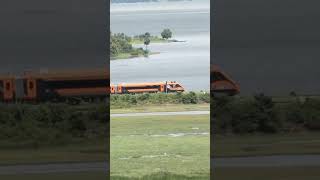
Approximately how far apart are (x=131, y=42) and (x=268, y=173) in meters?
1.63

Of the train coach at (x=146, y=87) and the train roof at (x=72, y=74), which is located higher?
the train roof at (x=72, y=74)

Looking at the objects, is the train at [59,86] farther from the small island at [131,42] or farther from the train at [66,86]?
the small island at [131,42]

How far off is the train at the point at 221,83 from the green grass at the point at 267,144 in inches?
16.0

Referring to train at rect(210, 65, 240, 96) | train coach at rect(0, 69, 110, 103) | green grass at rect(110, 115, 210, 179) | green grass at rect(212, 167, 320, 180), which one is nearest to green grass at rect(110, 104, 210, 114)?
green grass at rect(110, 115, 210, 179)

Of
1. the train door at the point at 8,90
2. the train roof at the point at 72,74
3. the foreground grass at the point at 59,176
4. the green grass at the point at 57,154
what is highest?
the train roof at the point at 72,74

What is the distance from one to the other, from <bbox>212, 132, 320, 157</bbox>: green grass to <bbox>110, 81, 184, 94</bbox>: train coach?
61 centimetres

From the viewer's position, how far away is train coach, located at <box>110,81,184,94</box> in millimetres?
4945

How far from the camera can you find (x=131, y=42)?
479 centimetres

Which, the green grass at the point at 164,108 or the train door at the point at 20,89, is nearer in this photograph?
the train door at the point at 20,89

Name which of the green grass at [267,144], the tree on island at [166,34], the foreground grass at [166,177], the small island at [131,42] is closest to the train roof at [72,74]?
the small island at [131,42]

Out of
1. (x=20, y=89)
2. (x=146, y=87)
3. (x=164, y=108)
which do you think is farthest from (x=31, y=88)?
(x=164, y=108)

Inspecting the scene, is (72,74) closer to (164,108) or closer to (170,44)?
(170,44)

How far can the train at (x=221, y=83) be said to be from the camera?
14.6 ft

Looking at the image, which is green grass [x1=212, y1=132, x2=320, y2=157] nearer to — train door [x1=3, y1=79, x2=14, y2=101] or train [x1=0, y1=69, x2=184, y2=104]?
train [x1=0, y1=69, x2=184, y2=104]
